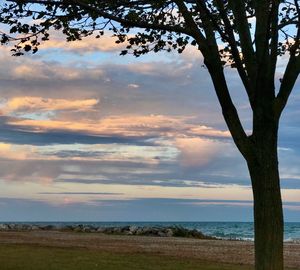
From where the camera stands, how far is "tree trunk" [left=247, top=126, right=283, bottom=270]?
10531mm

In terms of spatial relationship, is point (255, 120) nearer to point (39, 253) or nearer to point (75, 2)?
point (75, 2)

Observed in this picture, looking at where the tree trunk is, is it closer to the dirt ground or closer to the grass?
the grass

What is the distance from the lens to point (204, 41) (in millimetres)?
11555

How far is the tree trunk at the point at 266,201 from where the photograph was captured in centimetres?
1053

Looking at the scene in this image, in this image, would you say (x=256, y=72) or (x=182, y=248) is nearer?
(x=256, y=72)

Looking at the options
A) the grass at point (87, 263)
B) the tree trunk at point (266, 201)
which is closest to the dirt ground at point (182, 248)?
the grass at point (87, 263)

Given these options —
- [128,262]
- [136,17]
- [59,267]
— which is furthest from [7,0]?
[128,262]

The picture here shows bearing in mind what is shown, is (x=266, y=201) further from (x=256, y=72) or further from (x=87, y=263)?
(x=87, y=263)

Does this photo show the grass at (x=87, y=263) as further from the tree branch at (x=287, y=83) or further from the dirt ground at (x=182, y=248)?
the tree branch at (x=287, y=83)

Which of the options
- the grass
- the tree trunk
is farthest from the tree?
the grass

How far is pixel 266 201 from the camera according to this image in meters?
10.6

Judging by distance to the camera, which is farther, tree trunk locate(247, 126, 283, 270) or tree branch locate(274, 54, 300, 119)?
tree branch locate(274, 54, 300, 119)

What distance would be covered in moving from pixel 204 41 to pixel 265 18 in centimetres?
133

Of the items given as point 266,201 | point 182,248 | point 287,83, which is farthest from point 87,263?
point 182,248
